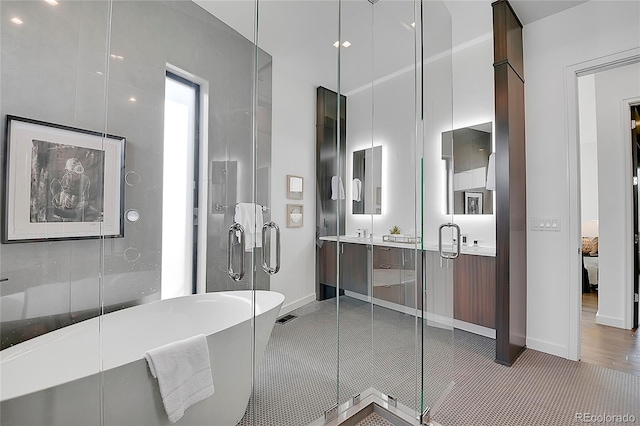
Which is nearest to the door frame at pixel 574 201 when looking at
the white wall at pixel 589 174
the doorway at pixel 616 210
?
the doorway at pixel 616 210

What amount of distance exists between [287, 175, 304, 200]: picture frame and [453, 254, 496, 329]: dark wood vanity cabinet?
6.08 feet

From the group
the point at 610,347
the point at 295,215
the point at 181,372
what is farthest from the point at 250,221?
the point at 610,347

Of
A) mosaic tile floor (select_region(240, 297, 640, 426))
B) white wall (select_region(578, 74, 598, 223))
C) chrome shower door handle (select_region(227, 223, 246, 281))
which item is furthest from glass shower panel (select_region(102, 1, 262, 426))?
white wall (select_region(578, 74, 598, 223))

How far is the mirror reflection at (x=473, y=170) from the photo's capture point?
312cm

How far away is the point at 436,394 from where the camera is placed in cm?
191

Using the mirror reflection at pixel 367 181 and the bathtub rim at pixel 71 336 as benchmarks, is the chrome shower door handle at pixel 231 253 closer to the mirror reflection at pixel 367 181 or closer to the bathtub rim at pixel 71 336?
the bathtub rim at pixel 71 336

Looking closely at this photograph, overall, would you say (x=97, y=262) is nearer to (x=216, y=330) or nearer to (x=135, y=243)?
(x=135, y=243)

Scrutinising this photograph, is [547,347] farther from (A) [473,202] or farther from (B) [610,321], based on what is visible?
(A) [473,202]

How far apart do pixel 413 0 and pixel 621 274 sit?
3.33m

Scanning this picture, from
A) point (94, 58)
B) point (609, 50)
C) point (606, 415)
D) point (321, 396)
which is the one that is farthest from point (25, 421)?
point (609, 50)

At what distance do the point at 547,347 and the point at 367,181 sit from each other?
2.17 metres

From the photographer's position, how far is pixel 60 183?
146 cm

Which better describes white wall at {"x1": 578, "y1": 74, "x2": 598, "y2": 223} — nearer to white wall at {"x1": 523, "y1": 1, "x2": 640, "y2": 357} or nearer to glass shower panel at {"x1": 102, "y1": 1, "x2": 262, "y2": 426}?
white wall at {"x1": 523, "y1": 1, "x2": 640, "y2": 357}

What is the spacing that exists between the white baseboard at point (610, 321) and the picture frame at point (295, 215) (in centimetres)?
358
